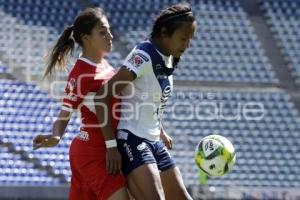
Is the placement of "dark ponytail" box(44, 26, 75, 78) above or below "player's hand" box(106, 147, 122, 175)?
above

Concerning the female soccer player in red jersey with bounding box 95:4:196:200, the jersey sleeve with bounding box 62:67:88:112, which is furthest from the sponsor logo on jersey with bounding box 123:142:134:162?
the jersey sleeve with bounding box 62:67:88:112

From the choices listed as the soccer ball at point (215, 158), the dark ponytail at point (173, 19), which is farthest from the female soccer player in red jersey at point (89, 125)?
the soccer ball at point (215, 158)

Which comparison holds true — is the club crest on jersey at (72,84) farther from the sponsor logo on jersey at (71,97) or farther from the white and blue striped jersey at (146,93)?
the white and blue striped jersey at (146,93)

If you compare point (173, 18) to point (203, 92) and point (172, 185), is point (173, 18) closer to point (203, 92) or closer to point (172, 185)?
point (172, 185)

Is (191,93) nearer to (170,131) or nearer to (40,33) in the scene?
(170,131)

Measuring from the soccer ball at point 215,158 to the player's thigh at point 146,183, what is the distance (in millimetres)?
750

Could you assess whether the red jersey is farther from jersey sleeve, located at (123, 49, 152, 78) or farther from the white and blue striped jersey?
jersey sleeve, located at (123, 49, 152, 78)

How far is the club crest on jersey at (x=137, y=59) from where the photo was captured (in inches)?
179

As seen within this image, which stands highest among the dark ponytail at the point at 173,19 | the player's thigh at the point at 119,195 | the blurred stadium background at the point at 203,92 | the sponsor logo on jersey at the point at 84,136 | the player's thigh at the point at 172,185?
the dark ponytail at the point at 173,19

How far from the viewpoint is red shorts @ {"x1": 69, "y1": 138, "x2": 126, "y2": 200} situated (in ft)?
15.3

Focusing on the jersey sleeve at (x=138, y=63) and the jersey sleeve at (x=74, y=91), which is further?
the jersey sleeve at (x=74, y=91)

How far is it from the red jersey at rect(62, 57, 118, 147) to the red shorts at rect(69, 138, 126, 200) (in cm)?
6

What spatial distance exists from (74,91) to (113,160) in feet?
1.80

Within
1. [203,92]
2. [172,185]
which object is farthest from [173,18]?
[203,92]
